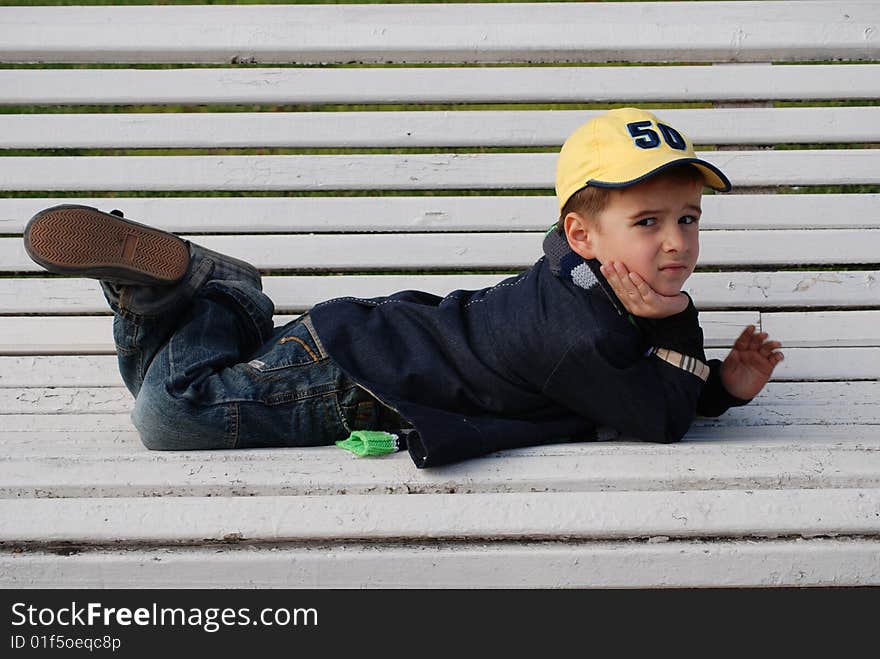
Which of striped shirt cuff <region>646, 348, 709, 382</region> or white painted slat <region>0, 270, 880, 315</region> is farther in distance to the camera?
white painted slat <region>0, 270, 880, 315</region>

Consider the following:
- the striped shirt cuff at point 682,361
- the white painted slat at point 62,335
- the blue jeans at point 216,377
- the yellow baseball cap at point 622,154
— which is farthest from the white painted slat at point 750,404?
the yellow baseball cap at point 622,154

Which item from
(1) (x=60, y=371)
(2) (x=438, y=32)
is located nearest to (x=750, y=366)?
(2) (x=438, y=32)

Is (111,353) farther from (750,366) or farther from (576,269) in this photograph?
(750,366)

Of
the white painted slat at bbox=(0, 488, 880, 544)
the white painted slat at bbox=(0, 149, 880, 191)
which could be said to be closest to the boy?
the white painted slat at bbox=(0, 488, 880, 544)

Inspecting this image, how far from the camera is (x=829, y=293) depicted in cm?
289

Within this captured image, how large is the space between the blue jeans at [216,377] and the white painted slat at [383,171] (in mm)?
468

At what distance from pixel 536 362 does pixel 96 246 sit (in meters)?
0.86

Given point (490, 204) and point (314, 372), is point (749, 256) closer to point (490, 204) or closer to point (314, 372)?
point (490, 204)

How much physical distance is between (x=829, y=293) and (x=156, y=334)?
1665 millimetres

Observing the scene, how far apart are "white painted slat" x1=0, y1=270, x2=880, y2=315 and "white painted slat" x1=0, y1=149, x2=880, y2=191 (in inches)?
9.3

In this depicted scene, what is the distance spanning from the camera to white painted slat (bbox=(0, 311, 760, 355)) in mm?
2816

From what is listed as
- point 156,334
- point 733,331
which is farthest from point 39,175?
point 733,331

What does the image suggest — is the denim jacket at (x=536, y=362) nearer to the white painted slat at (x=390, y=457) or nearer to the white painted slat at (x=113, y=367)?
the white painted slat at (x=390, y=457)

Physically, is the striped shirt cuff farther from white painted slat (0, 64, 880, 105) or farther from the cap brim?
white painted slat (0, 64, 880, 105)
